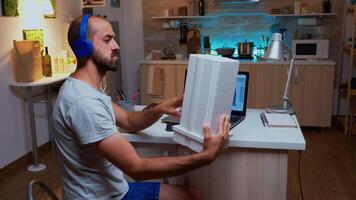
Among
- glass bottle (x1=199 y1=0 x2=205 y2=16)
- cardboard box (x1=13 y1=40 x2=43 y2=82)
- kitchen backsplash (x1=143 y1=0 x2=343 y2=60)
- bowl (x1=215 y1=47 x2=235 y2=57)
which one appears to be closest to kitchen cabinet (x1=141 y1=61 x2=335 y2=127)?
bowl (x1=215 y1=47 x2=235 y2=57)

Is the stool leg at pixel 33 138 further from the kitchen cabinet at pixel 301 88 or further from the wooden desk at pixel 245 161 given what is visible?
the kitchen cabinet at pixel 301 88

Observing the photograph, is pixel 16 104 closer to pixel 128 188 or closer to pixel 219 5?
pixel 128 188

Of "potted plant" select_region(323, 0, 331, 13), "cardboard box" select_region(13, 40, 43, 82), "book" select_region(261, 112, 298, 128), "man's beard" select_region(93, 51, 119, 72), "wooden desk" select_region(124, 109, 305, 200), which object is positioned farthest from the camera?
"potted plant" select_region(323, 0, 331, 13)

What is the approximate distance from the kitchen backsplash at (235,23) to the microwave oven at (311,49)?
36cm

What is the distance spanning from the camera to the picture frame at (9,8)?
10.2 ft

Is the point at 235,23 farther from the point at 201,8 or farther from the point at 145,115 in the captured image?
the point at 145,115

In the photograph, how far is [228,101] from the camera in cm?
140

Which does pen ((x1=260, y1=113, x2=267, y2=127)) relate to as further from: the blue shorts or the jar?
the jar

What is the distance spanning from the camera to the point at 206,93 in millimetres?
1338

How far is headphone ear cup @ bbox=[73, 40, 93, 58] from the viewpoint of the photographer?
133 centimetres

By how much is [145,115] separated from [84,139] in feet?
1.64

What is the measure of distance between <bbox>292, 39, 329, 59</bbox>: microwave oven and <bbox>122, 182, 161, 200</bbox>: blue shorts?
3.29m

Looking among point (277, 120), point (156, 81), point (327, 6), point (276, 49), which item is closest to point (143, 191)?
point (277, 120)

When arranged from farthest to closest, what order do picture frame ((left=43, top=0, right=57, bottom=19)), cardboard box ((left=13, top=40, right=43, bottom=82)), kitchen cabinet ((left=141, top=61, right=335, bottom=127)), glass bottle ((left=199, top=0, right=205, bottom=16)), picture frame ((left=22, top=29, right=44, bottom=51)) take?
glass bottle ((left=199, top=0, right=205, bottom=16)) < kitchen cabinet ((left=141, top=61, right=335, bottom=127)) < picture frame ((left=43, top=0, right=57, bottom=19)) < picture frame ((left=22, top=29, right=44, bottom=51)) < cardboard box ((left=13, top=40, right=43, bottom=82))
